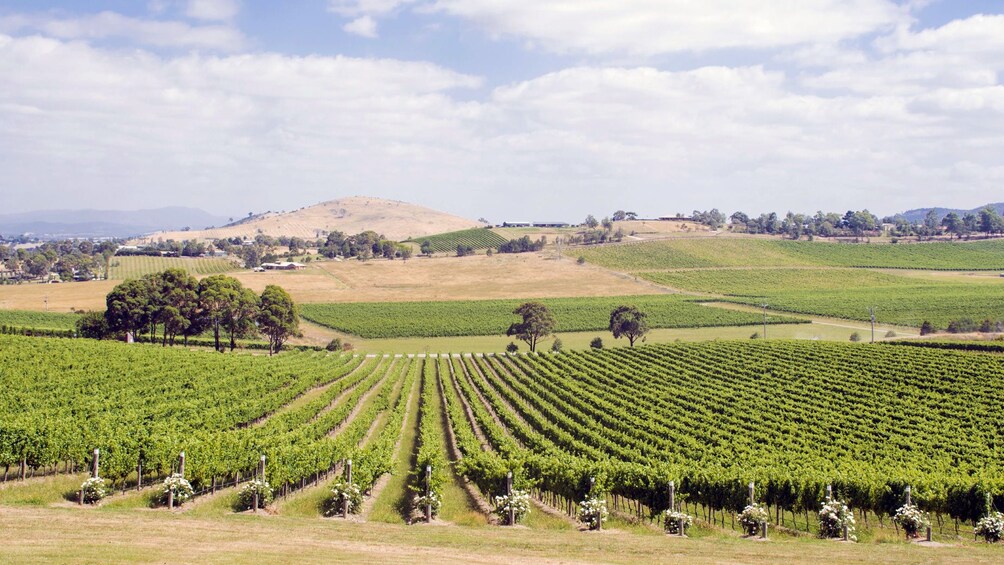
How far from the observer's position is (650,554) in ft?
63.6

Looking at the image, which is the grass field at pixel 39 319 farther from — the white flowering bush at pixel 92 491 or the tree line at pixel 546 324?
the white flowering bush at pixel 92 491

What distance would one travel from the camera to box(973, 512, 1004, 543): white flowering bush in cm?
2244

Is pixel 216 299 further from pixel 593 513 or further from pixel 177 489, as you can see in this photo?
pixel 593 513

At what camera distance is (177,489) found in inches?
989

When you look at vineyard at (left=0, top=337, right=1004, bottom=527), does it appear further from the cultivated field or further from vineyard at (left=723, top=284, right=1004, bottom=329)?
vineyard at (left=723, top=284, right=1004, bottom=329)

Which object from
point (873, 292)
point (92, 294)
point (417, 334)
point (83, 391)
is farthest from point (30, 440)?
point (873, 292)

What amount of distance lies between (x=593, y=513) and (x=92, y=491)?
15.6m

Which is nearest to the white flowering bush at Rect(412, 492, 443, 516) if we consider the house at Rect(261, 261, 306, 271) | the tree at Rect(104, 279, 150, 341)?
the tree at Rect(104, 279, 150, 341)

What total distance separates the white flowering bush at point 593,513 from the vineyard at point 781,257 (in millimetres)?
155524

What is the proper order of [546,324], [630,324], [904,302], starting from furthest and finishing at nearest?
[904,302] < [546,324] < [630,324]

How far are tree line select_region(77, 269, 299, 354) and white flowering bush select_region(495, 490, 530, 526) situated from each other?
2795 inches

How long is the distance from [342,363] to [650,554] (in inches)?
2383

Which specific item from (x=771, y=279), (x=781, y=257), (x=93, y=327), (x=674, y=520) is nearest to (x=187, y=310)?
(x=93, y=327)

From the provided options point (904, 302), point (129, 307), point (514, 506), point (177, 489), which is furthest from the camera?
point (904, 302)
